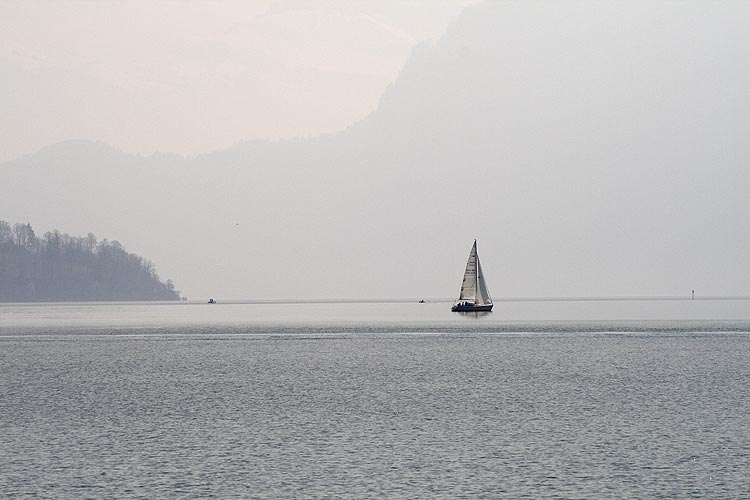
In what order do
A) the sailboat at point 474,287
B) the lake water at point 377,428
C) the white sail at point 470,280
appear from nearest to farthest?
the lake water at point 377,428 < the white sail at point 470,280 < the sailboat at point 474,287

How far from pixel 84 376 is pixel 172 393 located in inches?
581

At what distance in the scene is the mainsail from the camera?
18675cm

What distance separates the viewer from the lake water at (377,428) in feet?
90.1

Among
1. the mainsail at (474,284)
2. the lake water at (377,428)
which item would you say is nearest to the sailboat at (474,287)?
the mainsail at (474,284)

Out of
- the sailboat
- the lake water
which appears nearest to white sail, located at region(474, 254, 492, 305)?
the sailboat

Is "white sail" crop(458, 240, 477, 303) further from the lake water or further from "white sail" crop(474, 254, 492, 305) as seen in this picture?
the lake water

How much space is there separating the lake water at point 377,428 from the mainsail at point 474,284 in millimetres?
106350

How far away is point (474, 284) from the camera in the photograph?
191 m

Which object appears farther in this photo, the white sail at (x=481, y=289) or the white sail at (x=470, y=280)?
the white sail at (x=481, y=289)

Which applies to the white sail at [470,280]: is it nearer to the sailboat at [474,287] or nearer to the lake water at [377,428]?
the sailboat at [474,287]

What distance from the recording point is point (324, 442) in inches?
1367

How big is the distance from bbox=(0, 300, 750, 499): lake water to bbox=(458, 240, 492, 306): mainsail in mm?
106350

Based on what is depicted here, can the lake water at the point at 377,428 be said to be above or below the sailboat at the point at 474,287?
below

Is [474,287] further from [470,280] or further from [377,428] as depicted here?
[377,428]
